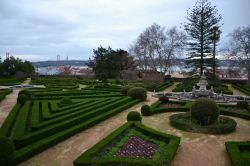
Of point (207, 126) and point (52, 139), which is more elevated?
point (207, 126)

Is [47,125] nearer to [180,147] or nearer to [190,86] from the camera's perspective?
[180,147]

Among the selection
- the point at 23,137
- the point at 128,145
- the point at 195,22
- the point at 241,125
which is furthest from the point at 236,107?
the point at 195,22

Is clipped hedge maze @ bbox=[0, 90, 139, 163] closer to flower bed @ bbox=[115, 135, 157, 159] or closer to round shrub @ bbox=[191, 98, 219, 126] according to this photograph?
flower bed @ bbox=[115, 135, 157, 159]

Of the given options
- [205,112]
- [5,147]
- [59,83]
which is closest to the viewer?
[5,147]

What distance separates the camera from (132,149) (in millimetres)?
10773

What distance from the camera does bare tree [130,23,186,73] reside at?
142ft

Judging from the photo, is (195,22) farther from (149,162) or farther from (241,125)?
(149,162)

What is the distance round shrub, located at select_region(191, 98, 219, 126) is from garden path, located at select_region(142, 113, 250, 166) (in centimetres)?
112

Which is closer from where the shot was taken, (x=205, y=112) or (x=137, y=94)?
(x=205, y=112)

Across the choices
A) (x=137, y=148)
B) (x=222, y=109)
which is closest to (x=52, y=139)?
(x=137, y=148)

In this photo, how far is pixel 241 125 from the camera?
49.9 feet

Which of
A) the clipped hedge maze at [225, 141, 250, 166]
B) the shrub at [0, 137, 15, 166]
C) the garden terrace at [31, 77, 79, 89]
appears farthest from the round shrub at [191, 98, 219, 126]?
the garden terrace at [31, 77, 79, 89]

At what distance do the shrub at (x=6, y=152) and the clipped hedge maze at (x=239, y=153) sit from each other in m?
8.42

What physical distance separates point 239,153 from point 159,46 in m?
35.8
